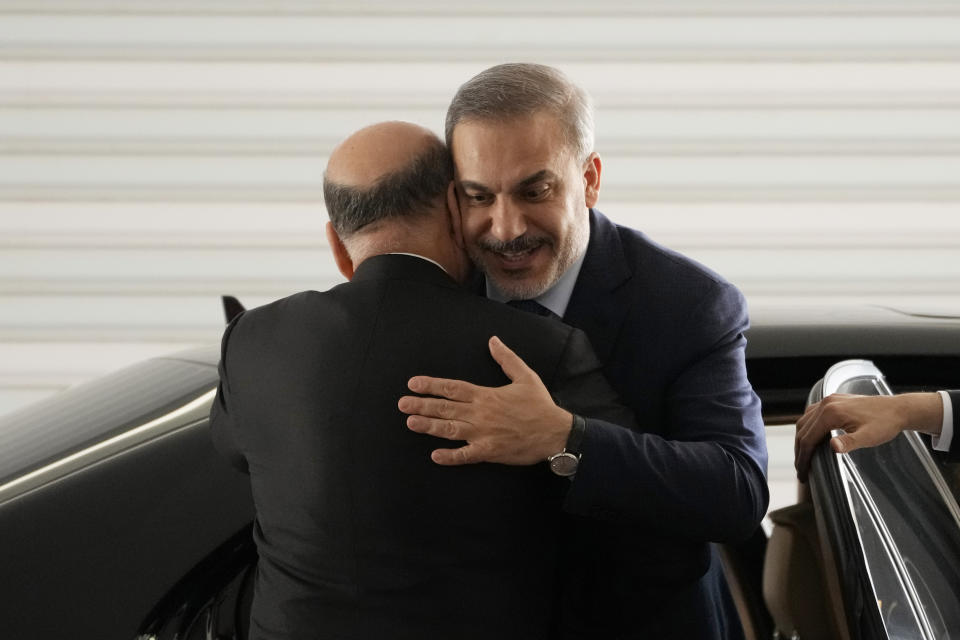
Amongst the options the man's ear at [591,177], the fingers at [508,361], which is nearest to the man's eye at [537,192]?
the man's ear at [591,177]

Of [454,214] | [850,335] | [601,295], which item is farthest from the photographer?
[850,335]

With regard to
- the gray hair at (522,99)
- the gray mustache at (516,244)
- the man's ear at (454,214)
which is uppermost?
the gray hair at (522,99)

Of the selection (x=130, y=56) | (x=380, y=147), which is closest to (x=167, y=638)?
(x=380, y=147)

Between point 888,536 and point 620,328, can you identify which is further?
point 620,328

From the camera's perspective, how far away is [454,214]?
5.05ft

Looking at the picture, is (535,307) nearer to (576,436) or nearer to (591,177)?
(591,177)

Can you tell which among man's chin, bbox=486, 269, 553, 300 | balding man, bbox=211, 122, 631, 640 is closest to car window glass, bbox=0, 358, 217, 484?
balding man, bbox=211, 122, 631, 640

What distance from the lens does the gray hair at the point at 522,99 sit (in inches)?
65.2

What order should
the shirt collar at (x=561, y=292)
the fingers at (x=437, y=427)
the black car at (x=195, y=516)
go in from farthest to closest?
the shirt collar at (x=561, y=292), the black car at (x=195, y=516), the fingers at (x=437, y=427)

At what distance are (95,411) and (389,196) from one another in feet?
2.56

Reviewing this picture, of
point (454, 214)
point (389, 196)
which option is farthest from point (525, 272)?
point (389, 196)

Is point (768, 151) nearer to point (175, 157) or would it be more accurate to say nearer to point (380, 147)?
point (175, 157)

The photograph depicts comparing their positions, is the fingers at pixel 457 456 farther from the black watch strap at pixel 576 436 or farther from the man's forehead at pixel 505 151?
the man's forehead at pixel 505 151

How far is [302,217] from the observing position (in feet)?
13.1
